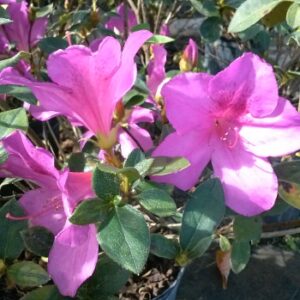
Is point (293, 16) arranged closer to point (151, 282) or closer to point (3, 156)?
point (3, 156)

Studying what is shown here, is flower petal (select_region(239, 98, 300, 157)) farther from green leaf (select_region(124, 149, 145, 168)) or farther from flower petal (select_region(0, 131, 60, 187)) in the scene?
flower petal (select_region(0, 131, 60, 187))

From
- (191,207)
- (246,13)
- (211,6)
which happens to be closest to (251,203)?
(191,207)

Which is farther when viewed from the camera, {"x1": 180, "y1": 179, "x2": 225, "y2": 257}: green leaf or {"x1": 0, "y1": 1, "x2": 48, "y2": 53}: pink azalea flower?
{"x1": 0, "y1": 1, "x2": 48, "y2": 53}: pink azalea flower

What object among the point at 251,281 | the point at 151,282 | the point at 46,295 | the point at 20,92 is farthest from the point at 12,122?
the point at 251,281

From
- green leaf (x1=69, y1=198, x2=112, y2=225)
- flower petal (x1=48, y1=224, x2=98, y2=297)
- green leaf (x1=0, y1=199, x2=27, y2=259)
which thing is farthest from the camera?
green leaf (x1=0, y1=199, x2=27, y2=259)

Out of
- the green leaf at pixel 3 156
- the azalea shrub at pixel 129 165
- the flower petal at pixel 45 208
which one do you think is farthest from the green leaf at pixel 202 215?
the green leaf at pixel 3 156

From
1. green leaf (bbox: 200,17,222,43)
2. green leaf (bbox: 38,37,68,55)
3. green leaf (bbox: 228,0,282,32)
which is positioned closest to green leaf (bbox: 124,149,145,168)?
green leaf (bbox: 228,0,282,32)
